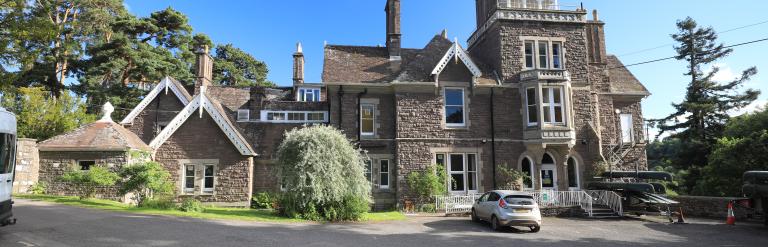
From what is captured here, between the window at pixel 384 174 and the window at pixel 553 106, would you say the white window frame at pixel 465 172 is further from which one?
the window at pixel 553 106

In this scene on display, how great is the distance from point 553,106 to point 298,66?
1996 cm

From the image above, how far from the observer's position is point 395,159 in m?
21.8

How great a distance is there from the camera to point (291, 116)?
80.2ft

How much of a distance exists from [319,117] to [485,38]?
10.8 meters

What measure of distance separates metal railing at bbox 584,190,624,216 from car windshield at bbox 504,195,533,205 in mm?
7221

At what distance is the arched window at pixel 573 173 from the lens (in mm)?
22812

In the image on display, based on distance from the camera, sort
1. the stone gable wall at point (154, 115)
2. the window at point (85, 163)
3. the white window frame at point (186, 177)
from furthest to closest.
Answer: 1. the stone gable wall at point (154, 115)
2. the white window frame at point (186, 177)
3. the window at point (85, 163)

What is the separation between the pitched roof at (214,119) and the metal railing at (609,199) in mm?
17313

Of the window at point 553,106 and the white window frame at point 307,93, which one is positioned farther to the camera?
the white window frame at point 307,93

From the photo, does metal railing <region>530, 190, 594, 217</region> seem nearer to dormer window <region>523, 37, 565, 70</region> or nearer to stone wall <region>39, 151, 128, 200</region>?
dormer window <region>523, 37, 565, 70</region>

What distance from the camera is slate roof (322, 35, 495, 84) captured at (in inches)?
887

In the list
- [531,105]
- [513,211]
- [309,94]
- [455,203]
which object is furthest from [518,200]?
[309,94]

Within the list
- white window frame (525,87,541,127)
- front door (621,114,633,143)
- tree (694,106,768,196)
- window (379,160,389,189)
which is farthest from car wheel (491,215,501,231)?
tree (694,106,768,196)

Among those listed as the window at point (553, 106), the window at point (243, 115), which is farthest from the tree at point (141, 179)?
the window at point (553, 106)
